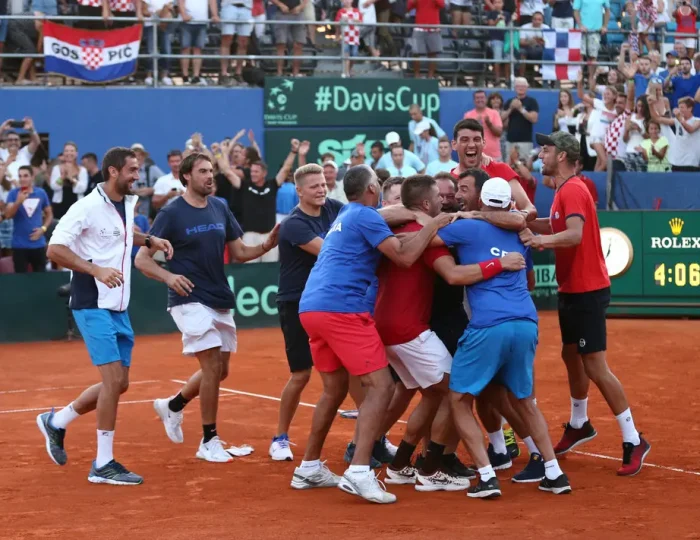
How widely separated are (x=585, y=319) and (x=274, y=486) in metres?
2.56

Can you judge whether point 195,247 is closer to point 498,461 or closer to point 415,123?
point 498,461

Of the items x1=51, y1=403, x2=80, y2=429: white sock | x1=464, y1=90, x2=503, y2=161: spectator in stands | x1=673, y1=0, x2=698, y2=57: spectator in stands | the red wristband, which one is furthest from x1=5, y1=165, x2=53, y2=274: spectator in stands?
x1=673, y1=0, x2=698, y2=57: spectator in stands

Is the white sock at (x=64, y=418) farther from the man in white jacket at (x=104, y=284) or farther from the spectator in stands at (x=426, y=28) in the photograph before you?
the spectator in stands at (x=426, y=28)

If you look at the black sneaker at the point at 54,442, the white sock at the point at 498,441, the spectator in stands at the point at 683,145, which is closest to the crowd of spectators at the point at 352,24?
the spectator in stands at the point at 683,145

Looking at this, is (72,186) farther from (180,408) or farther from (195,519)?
(195,519)

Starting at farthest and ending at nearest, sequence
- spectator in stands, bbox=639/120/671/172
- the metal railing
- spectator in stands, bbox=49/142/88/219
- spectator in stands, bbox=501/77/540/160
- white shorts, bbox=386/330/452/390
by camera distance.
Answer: spectator in stands, bbox=501/77/540/160, spectator in stands, bbox=639/120/671/172, the metal railing, spectator in stands, bbox=49/142/88/219, white shorts, bbox=386/330/452/390

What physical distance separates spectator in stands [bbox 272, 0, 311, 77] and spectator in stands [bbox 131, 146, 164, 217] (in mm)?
3855

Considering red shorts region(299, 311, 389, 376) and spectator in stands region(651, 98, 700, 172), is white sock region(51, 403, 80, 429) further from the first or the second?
spectator in stands region(651, 98, 700, 172)

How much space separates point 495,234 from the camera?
7766 mm

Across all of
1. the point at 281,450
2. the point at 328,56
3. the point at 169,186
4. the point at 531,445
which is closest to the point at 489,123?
the point at 328,56

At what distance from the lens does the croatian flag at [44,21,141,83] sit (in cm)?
1944

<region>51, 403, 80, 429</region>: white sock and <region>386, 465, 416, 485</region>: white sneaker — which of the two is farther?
<region>51, 403, 80, 429</region>: white sock

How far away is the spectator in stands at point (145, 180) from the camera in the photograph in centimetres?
1823

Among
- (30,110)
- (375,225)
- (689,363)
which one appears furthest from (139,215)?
(375,225)
